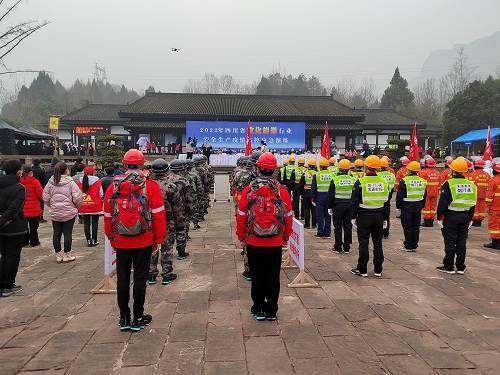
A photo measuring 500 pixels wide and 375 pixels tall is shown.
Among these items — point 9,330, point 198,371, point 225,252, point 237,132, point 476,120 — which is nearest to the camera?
point 198,371

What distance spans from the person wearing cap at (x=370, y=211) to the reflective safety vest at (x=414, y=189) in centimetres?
216

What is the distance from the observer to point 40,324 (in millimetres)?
4648

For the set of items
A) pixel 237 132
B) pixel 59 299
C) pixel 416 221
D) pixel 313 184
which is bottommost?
pixel 59 299

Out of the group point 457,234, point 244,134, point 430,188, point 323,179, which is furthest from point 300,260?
point 244,134

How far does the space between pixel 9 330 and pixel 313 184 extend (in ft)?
22.0

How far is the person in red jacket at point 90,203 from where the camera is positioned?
28.1 feet

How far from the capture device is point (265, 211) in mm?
4410

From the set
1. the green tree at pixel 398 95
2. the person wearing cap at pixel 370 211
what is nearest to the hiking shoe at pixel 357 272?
the person wearing cap at pixel 370 211

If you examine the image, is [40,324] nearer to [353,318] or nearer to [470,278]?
[353,318]

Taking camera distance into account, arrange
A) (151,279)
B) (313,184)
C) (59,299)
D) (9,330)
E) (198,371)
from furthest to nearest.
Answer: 1. (313,184)
2. (151,279)
3. (59,299)
4. (9,330)
5. (198,371)

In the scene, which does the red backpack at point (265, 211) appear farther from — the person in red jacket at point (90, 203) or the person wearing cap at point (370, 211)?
the person in red jacket at point (90, 203)

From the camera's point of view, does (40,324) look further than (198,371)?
Yes

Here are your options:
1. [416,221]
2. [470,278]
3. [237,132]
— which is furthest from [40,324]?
[237,132]

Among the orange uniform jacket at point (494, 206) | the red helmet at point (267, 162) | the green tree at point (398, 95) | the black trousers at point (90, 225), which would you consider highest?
the green tree at point (398, 95)
